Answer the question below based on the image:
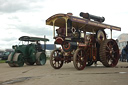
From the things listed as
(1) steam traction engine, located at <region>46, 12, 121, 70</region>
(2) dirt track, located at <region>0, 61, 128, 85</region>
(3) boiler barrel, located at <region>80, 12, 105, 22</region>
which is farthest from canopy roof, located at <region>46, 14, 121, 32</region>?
(2) dirt track, located at <region>0, 61, 128, 85</region>

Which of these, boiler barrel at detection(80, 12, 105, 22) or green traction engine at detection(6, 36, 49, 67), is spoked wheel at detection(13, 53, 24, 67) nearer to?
green traction engine at detection(6, 36, 49, 67)

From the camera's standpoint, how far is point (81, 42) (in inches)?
443

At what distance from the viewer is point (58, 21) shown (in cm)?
1138

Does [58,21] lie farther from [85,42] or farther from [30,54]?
[30,54]

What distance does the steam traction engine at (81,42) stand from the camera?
10479mm

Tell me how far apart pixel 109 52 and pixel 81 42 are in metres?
2.09

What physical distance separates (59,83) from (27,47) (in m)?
9.51

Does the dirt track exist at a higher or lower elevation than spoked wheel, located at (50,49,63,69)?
lower

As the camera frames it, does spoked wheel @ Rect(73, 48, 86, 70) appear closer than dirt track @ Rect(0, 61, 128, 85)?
No

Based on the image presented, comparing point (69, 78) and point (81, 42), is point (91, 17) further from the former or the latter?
point (69, 78)

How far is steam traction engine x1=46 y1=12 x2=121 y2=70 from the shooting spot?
10479mm

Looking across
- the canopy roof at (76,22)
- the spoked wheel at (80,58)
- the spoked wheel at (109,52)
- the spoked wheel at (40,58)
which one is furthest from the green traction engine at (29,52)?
the spoked wheel at (109,52)

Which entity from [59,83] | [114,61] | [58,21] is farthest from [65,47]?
[59,83]

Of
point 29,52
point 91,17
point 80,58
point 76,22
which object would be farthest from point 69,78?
point 29,52
